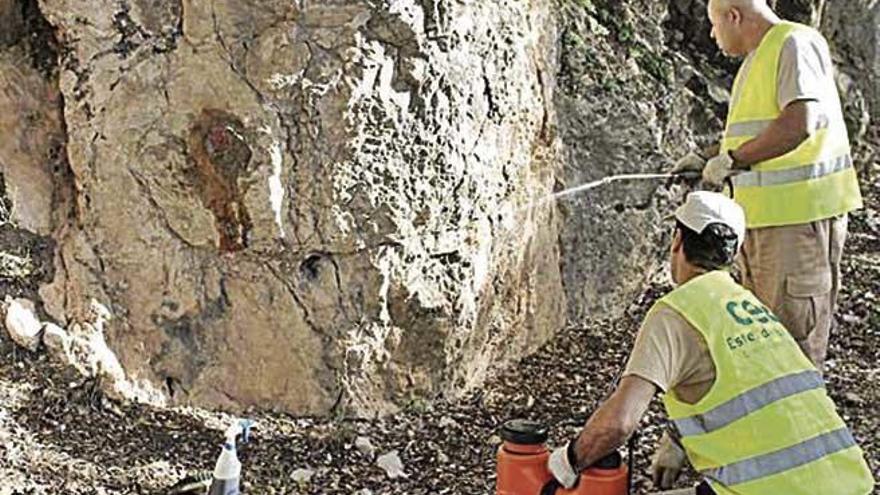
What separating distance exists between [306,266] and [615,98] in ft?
5.64

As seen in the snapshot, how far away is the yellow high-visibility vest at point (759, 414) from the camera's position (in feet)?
8.95

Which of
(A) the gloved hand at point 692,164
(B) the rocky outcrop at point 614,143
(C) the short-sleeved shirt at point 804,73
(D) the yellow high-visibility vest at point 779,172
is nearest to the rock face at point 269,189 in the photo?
(B) the rocky outcrop at point 614,143

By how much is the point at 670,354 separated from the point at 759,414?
230 mm

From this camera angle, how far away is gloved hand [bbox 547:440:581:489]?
2832 mm

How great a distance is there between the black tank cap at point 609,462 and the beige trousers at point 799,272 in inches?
44.5

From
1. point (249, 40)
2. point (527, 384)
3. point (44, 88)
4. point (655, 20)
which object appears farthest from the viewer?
point (655, 20)

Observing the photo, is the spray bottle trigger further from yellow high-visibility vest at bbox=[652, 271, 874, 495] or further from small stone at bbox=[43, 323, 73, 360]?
yellow high-visibility vest at bbox=[652, 271, 874, 495]

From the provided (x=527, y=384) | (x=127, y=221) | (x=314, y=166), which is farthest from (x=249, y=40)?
(x=527, y=384)

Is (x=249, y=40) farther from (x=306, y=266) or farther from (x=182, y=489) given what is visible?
(x=182, y=489)

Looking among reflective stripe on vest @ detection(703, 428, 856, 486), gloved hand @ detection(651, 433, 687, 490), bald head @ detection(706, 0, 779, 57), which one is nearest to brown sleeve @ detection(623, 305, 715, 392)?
reflective stripe on vest @ detection(703, 428, 856, 486)

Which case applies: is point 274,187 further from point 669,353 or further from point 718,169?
point 669,353

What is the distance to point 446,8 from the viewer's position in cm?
410

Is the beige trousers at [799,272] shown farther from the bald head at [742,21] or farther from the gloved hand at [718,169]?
the bald head at [742,21]

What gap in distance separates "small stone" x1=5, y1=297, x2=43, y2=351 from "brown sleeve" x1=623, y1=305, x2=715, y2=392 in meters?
2.22
